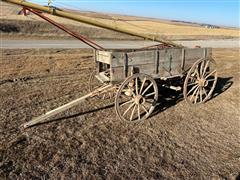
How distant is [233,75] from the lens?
444 inches

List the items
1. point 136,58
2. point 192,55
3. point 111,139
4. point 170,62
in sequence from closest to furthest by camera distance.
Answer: point 111,139 → point 136,58 → point 170,62 → point 192,55

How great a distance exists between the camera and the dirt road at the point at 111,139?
4391 millimetres

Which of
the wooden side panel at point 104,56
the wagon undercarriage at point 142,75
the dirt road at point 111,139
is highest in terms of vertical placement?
the wooden side panel at point 104,56

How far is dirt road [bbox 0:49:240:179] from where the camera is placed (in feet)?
14.4

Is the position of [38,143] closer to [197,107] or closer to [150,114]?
[150,114]

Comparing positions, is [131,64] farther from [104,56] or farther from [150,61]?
[104,56]

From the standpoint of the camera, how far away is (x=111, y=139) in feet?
17.6

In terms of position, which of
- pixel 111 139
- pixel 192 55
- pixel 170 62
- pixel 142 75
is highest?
pixel 192 55

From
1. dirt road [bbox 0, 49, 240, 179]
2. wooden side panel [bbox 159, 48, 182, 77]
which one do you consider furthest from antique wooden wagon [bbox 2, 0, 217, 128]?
dirt road [bbox 0, 49, 240, 179]

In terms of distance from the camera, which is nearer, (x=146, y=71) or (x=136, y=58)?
(x=136, y=58)

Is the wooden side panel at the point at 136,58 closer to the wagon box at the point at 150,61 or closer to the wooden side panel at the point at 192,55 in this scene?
the wagon box at the point at 150,61

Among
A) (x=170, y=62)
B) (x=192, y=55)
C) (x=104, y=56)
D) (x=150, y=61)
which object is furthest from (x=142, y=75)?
(x=192, y=55)

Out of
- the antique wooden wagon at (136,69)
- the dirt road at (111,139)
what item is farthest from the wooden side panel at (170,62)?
the dirt road at (111,139)

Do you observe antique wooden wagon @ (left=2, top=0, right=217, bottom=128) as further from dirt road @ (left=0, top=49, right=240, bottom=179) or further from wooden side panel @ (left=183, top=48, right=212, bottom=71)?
dirt road @ (left=0, top=49, right=240, bottom=179)
